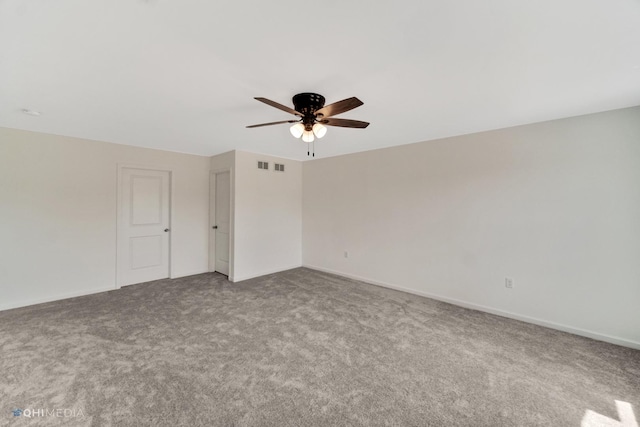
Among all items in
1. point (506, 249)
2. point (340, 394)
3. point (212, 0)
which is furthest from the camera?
point (506, 249)

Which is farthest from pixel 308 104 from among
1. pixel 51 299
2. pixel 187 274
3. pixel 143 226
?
pixel 51 299

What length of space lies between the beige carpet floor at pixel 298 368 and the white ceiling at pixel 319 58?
2352 millimetres

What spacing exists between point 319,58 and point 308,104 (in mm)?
502

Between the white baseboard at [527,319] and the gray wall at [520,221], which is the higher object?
the gray wall at [520,221]

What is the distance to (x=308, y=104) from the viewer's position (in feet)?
7.07

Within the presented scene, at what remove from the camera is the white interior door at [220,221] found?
4727mm

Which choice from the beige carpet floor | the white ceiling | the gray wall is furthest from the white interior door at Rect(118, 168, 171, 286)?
the gray wall

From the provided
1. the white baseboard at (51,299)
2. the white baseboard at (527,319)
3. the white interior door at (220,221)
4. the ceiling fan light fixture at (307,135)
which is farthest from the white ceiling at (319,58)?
the white baseboard at (51,299)

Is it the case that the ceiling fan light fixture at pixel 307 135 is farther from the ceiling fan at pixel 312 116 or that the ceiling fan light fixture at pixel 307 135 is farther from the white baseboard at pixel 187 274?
the white baseboard at pixel 187 274

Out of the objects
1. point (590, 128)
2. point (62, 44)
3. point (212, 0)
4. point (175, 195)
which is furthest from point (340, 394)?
point (175, 195)

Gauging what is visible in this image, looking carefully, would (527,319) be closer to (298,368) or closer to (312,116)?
(298,368)

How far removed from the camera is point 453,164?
3.50 meters

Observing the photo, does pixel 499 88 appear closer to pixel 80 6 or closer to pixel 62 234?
pixel 80 6

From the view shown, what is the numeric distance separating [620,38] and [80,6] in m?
3.01
